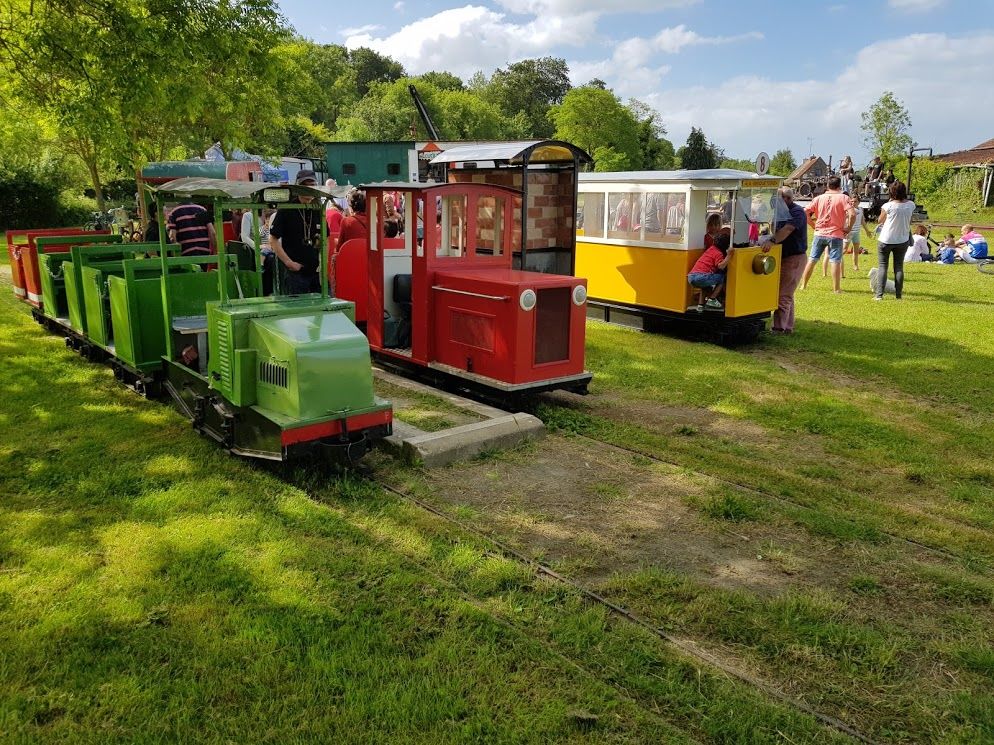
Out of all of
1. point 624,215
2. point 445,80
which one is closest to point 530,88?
point 445,80

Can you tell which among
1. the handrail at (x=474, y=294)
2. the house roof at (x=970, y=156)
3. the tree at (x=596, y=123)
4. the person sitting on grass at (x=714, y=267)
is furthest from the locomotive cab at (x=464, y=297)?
the tree at (x=596, y=123)

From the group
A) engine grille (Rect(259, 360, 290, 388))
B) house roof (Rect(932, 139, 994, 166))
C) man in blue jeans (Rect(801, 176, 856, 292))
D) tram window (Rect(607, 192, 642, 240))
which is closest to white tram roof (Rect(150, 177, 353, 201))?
engine grille (Rect(259, 360, 290, 388))

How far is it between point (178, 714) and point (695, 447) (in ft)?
15.7

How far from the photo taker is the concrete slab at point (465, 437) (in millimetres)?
6367

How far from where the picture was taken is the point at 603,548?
198 inches

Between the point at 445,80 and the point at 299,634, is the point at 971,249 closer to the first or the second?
the point at 299,634

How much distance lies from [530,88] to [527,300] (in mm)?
98587

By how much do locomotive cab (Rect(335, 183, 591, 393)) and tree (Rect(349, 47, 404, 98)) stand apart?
96701 mm

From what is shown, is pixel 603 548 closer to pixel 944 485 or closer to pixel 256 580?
pixel 256 580

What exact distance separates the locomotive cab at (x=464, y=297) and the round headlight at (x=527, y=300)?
0.01 metres

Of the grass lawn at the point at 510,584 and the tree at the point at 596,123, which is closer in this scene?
the grass lawn at the point at 510,584

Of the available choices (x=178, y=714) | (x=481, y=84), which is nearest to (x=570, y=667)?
(x=178, y=714)

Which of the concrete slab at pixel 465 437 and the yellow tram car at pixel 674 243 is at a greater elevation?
the yellow tram car at pixel 674 243

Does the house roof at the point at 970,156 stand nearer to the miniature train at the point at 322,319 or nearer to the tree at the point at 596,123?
the tree at the point at 596,123
